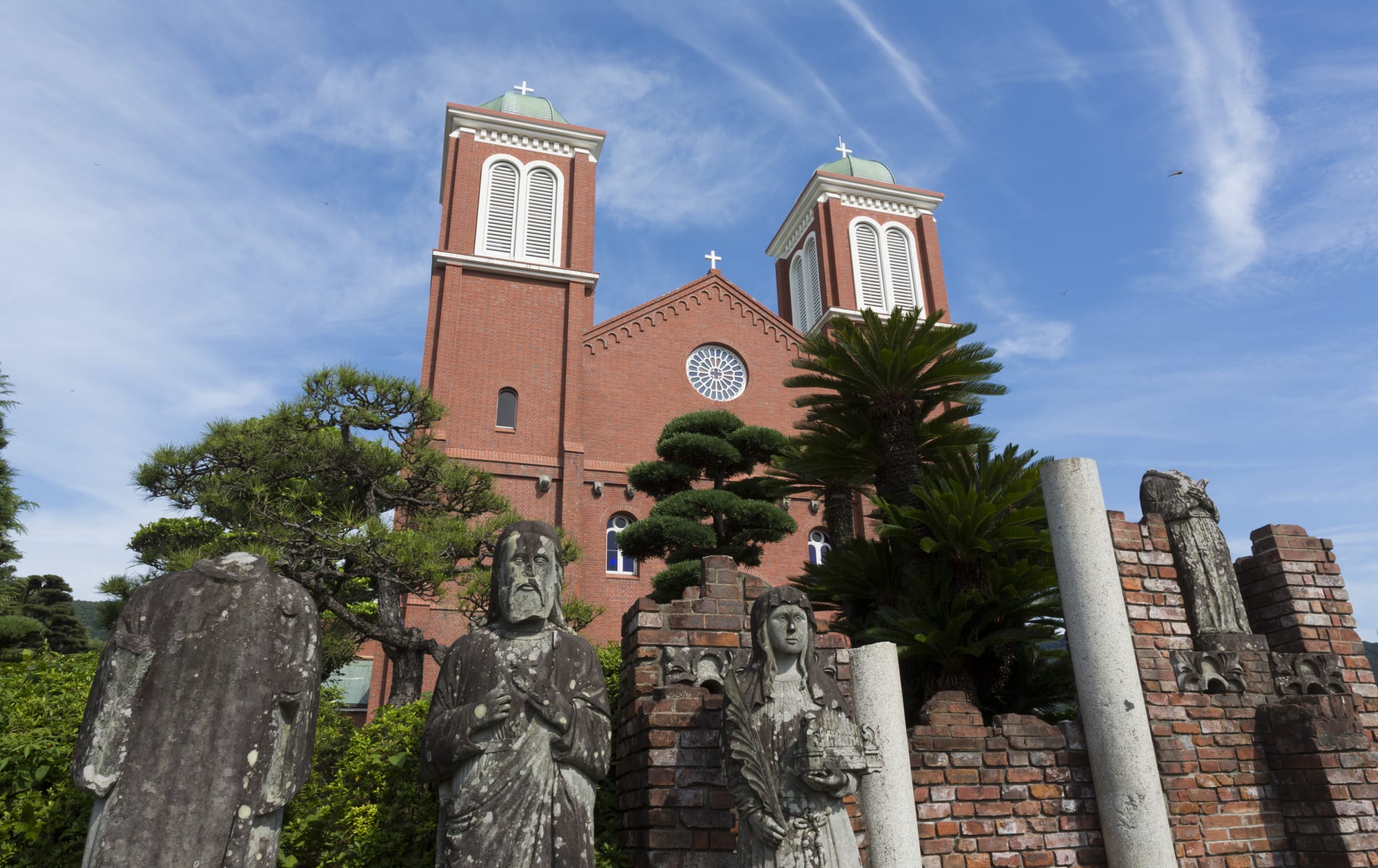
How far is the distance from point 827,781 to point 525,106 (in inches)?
1107

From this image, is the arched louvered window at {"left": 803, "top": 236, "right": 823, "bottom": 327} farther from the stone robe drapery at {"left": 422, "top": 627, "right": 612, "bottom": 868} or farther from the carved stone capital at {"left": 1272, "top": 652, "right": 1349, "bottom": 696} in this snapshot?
the stone robe drapery at {"left": 422, "top": 627, "right": 612, "bottom": 868}

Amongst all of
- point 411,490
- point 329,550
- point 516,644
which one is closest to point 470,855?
point 516,644

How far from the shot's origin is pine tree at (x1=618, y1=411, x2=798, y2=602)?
51.5 feet

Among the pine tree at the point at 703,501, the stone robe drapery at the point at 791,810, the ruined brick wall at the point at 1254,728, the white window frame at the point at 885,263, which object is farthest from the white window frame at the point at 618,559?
the stone robe drapery at the point at 791,810

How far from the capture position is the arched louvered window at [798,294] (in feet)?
103

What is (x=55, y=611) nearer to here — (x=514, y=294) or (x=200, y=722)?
(x=514, y=294)

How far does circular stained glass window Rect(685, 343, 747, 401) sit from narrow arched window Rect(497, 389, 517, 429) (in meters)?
5.12

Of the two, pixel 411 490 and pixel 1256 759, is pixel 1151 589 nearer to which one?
pixel 1256 759

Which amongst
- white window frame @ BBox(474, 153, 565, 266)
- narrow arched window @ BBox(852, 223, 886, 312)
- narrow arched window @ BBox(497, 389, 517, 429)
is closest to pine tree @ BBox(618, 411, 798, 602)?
narrow arched window @ BBox(497, 389, 517, 429)

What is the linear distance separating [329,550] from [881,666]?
9.80 metres

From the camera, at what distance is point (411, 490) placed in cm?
1477

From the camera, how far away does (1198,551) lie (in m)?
6.96

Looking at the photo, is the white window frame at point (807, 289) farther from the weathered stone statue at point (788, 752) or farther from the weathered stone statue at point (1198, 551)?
the weathered stone statue at point (788, 752)

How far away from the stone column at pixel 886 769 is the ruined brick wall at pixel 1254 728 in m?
1.84
